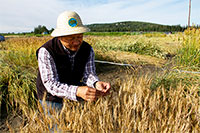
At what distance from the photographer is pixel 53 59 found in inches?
63.9

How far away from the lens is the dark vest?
165 centimetres

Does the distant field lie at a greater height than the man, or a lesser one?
lesser

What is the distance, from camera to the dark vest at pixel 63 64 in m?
1.65

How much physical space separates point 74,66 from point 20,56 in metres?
2.57

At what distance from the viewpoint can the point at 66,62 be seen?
177cm

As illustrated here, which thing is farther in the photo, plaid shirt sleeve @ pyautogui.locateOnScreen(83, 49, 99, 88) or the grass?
the grass

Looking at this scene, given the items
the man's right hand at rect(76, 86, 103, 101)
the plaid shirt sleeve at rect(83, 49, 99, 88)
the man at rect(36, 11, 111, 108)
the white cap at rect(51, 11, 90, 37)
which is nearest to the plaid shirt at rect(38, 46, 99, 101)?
the man at rect(36, 11, 111, 108)

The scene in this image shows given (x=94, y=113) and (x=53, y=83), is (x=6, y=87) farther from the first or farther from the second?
(x=94, y=113)

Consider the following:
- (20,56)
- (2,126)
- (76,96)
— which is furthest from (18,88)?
(76,96)

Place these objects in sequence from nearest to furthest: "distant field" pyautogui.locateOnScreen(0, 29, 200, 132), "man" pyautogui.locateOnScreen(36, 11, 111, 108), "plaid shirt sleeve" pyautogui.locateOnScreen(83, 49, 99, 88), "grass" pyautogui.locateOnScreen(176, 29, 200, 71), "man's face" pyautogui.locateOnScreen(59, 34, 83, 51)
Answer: "distant field" pyautogui.locateOnScreen(0, 29, 200, 132)
"man" pyautogui.locateOnScreen(36, 11, 111, 108)
"man's face" pyautogui.locateOnScreen(59, 34, 83, 51)
"plaid shirt sleeve" pyautogui.locateOnScreen(83, 49, 99, 88)
"grass" pyautogui.locateOnScreen(176, 29, 200, 71)

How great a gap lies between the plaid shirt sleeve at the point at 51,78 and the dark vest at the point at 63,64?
57mm

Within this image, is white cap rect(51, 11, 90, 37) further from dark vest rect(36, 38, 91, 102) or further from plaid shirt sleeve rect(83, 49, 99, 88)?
plaid shirt sleeve rect(83, 49, 99, 88)

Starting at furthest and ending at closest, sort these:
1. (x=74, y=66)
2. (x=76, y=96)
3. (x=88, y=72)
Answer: (x=88, y=72) < (x=74, y=66) < (x=76, y=96)

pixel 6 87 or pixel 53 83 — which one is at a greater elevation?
pixel 53 83
